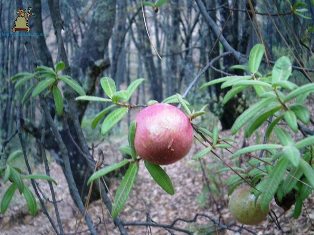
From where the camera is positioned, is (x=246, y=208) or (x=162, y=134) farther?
(x=246, y=208)

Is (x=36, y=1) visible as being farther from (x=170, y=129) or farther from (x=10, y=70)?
(x=10, y=70)

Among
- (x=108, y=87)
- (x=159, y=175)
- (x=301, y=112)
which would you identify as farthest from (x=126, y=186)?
(x=301, y=112)

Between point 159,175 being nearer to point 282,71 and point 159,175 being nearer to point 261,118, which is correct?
point 261,118

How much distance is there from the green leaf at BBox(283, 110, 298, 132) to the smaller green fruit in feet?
1.91

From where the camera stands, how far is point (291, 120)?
39.2 inches

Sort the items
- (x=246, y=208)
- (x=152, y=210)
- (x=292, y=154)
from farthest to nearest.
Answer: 1. (x=152, y=210)
2. (x=246, y=208)
3. (x=292, y=154)

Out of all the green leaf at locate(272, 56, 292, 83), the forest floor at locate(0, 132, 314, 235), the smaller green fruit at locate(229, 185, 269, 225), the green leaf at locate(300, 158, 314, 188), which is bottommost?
the forest floor at locate(0, 132, 314, 235)

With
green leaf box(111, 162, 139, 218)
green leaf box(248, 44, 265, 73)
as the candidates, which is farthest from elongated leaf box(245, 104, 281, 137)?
green leaf box(111, 162, 139, 218)

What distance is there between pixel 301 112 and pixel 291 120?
51 millimetres

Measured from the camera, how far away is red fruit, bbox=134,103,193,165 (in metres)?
0.99

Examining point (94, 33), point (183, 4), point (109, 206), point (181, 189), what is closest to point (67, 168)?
point (109, 206)

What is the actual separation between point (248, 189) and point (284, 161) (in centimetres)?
51

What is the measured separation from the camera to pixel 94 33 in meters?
4.76

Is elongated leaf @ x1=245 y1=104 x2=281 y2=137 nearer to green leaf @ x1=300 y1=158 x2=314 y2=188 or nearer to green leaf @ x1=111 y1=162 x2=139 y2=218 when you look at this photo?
green leaf @ x1=300 y1=158 x2=314 y2=188
